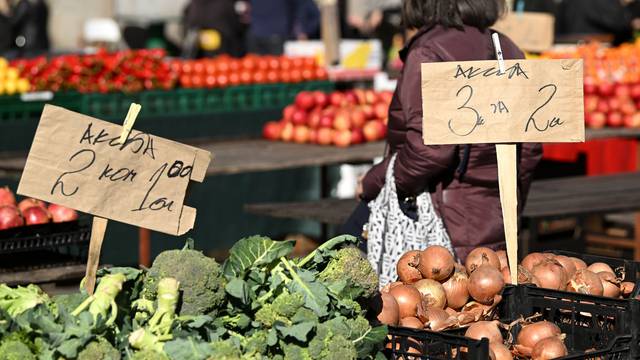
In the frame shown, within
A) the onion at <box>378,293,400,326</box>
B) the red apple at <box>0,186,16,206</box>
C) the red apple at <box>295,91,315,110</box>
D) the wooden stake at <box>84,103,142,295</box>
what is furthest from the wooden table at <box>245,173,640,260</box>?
the wooden stake at <box>84,103,142,295</box>

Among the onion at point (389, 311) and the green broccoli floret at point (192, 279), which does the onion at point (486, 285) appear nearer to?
the onion at point (389, 311)

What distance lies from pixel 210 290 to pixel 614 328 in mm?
1128

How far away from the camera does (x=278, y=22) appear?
14.2m

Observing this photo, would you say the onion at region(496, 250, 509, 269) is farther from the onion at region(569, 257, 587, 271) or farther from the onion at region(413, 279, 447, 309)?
the onion at region(413, 279, 447, 309)

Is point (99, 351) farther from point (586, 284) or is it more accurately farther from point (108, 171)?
point (586, 284)

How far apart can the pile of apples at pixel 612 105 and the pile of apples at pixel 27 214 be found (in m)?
4.79

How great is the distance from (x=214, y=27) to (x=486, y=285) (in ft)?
35.4

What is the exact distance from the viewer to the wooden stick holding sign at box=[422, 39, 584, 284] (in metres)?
3.40

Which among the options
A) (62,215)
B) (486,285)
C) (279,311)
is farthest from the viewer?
(62,215)

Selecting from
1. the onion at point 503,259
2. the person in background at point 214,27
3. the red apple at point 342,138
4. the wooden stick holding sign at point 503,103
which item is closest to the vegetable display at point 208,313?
the wooden stick holding sign at point 503,103

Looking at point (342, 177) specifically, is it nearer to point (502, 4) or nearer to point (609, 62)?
point (609, 62)

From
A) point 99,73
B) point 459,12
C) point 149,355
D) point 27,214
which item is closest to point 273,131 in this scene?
point 99,73

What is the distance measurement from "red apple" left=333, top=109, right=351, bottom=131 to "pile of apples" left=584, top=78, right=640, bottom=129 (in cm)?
189

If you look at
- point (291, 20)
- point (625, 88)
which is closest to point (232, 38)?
point (291, 20)
